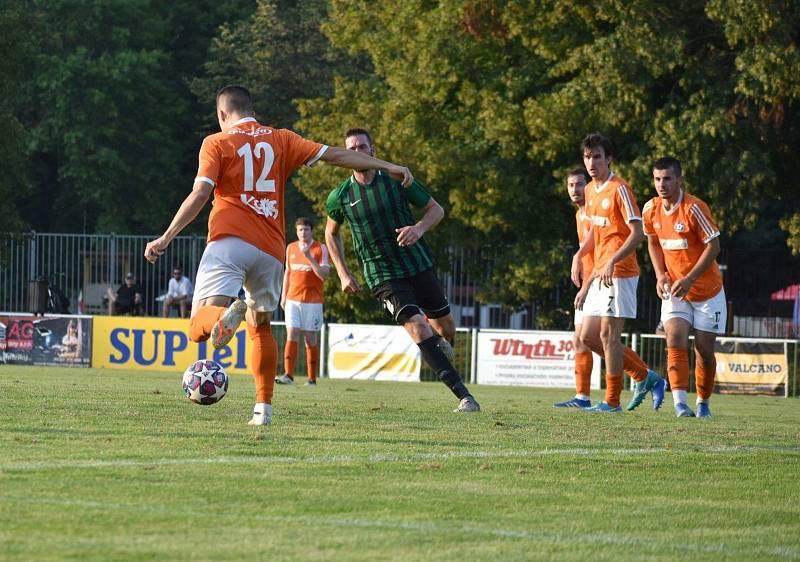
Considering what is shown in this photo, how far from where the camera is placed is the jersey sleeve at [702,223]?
40.7 feet

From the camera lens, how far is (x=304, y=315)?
2039 centimetres

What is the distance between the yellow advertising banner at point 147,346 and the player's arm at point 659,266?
14.5m

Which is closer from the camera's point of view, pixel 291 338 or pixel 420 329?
pixel 420 329

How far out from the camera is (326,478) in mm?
6891

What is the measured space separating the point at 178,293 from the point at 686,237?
23.2 m

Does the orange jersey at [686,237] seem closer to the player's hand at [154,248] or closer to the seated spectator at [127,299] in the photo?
the player's hand at [154,248]

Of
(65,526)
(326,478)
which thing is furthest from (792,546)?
(65,526)

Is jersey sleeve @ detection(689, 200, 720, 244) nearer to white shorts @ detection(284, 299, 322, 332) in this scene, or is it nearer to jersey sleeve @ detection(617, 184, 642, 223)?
jersey sleeve @ detection(617, 184, 642, 223)

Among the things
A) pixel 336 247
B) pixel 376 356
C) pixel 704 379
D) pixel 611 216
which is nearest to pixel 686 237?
pixel 611 216

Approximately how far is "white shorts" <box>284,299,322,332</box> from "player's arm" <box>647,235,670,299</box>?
27.0ft

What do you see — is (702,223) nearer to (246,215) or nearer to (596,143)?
(596,143)

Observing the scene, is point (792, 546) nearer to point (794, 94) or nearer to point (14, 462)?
point (14, 462)

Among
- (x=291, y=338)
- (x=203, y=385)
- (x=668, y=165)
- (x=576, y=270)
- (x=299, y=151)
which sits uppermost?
(x=668, y=165)

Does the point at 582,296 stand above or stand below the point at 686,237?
below
